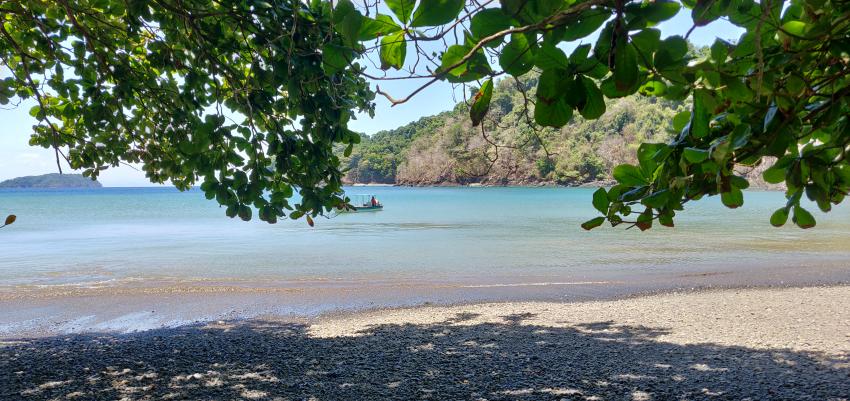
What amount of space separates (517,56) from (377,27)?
0.25 metres

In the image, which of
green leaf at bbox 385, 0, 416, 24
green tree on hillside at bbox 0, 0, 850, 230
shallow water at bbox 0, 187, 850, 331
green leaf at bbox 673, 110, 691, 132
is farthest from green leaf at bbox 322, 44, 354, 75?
shallow water at bbox 0, 187, 850, 331

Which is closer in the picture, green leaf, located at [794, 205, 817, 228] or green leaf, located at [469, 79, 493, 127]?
green leaf, located at [469, 79, 493, 127]

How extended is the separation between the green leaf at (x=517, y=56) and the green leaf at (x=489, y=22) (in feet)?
0.11

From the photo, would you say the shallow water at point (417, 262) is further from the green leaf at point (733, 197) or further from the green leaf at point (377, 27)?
the green leaf at point (377, 27)

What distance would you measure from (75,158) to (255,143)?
244 cm

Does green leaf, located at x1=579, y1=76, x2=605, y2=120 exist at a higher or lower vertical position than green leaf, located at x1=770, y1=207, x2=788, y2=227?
higher

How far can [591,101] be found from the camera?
0.90 m

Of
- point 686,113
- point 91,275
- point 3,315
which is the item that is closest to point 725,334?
point 686,113

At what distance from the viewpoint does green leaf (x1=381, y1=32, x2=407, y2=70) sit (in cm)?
93

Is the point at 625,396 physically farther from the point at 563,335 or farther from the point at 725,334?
the point at 725,334

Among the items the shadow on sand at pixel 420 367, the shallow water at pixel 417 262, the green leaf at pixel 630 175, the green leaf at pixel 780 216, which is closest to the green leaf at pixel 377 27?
the green leaf at pixel 630 175

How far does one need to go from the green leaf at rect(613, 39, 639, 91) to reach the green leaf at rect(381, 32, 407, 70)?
36 centimetres

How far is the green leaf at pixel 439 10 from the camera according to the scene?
0.81 meters

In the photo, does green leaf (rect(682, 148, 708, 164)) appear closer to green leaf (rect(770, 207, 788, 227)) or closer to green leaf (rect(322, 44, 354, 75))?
green leaf (rect(770, 207, 788, 227))
